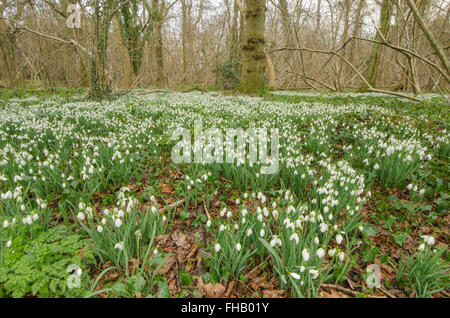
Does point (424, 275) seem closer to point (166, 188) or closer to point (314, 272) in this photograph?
point (314, 272)

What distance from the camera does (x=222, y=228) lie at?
170cm

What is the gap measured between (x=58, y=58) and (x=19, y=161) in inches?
870

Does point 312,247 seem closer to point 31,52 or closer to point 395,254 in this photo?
point 395,254

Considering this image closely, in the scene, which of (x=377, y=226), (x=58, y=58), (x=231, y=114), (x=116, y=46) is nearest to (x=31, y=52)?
(x=58, y=58)

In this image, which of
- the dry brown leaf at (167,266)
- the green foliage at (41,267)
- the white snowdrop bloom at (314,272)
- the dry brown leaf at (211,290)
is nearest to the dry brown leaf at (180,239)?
the dry brown leaf at (167,266)

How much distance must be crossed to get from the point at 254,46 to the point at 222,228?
410 inches

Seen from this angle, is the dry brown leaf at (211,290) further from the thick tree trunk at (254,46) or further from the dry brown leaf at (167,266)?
the thick tree trunk at (254,46)

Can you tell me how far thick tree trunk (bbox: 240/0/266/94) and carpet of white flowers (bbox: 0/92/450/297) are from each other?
24.2 feet

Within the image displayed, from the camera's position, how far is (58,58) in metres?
19.6

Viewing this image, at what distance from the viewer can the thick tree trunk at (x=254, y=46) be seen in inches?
395

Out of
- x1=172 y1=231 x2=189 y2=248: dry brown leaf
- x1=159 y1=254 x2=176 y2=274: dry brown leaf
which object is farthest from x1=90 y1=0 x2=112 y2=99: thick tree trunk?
x1=159 y1=254 x2=176 y2=274: dry brown leaf

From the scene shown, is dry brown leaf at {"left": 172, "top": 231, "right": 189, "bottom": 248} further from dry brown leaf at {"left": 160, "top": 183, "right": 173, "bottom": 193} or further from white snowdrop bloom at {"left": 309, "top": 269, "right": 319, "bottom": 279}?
white snowdrop bloom at {"left": 309, "top": 269, "right": 319, "bottom": 279}
